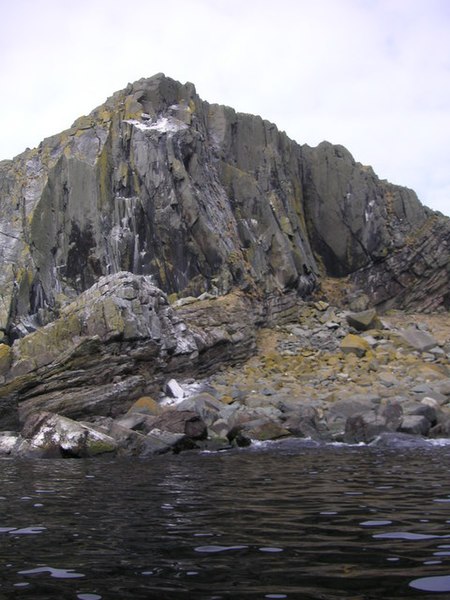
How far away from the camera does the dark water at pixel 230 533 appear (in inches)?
228

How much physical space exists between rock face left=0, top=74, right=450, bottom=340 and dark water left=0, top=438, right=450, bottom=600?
23.4 m

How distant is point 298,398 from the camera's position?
28.0 meters

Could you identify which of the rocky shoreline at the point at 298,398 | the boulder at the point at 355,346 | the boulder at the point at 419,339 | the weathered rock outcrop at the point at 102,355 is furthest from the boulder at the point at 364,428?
the boulder at the point at 419,339

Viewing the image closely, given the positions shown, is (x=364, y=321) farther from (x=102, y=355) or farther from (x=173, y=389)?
(x=102, y=355)

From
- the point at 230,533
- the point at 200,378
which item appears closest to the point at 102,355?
the point at 200,378

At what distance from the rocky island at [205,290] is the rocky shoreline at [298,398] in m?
0.10

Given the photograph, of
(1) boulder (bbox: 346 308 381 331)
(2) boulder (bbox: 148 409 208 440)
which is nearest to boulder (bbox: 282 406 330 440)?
(2) boulder (bbox: 148 409 208 440)

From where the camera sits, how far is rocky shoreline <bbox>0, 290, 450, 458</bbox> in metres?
21.4

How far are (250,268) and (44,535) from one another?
32.3 meters

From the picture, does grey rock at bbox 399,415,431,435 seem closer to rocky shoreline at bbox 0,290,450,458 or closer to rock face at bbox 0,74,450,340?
rocky shoreline at bbox 0,290,450,458

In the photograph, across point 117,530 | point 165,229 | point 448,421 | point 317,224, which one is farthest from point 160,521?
point 317,224

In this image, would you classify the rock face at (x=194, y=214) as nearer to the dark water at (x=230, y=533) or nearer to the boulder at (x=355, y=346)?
the boulder at (x=355, y=346)

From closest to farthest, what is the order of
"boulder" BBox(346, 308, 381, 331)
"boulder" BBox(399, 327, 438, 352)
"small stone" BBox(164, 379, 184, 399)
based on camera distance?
"small stone" BBox(164, 379, 184, 399) < "boulder" BBox(399, 327, 438, 352) < "boulder" BBox(346, 308, 381, 331)

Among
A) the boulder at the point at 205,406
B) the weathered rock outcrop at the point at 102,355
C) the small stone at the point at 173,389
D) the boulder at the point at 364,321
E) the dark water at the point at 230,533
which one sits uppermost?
the boulder at the point at 364,321
